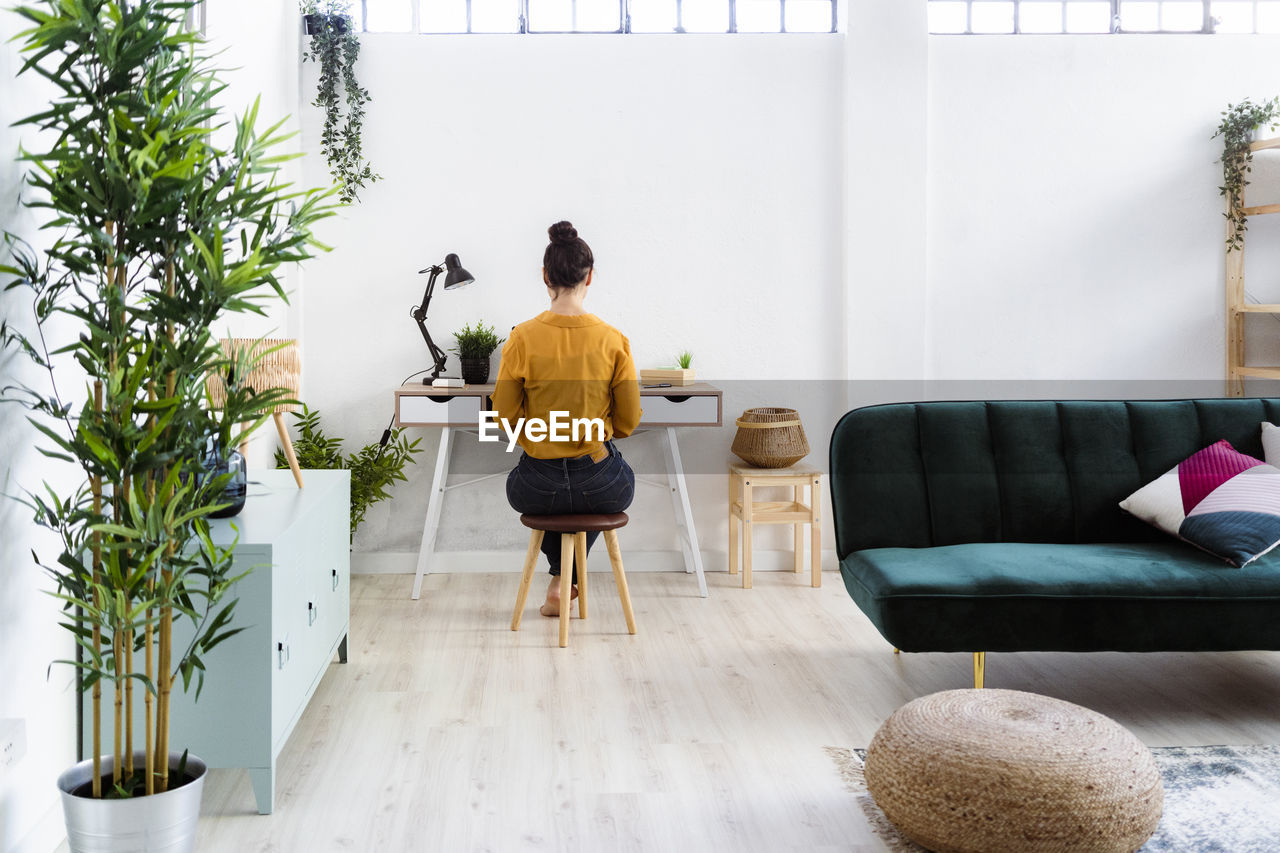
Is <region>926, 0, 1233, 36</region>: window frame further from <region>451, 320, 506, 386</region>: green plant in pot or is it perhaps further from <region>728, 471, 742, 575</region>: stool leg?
<region>451, 320, 506, 386</region>: green plant in pot

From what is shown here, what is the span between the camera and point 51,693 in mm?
2170

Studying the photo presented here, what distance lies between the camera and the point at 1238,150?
4.71 meters

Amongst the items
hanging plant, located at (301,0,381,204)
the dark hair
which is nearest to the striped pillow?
the dark hair

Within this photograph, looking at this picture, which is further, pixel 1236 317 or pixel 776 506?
pixel 1236 317

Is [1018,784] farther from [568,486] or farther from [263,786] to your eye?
[568,486]

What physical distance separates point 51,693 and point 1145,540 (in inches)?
116

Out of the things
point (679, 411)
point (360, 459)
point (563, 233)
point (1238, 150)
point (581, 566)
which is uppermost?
point (1238, 150)

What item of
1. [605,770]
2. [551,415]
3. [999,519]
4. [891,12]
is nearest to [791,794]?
[605,770]

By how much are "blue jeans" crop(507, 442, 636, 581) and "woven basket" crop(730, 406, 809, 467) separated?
3.15 ft

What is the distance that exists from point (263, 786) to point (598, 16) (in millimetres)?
3582

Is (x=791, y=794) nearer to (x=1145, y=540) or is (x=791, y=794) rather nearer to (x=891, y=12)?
(x=1145, y=540)

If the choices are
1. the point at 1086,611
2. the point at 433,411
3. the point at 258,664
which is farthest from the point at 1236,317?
the point at 258,664

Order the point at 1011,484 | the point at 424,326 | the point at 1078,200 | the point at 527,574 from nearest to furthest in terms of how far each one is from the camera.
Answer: the point at 1011,484 → the point at 527,574 → the point at 424,326 → the point at 1078,200

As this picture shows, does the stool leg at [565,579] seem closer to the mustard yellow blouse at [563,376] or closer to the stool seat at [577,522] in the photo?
the stool seat at [577,522]
